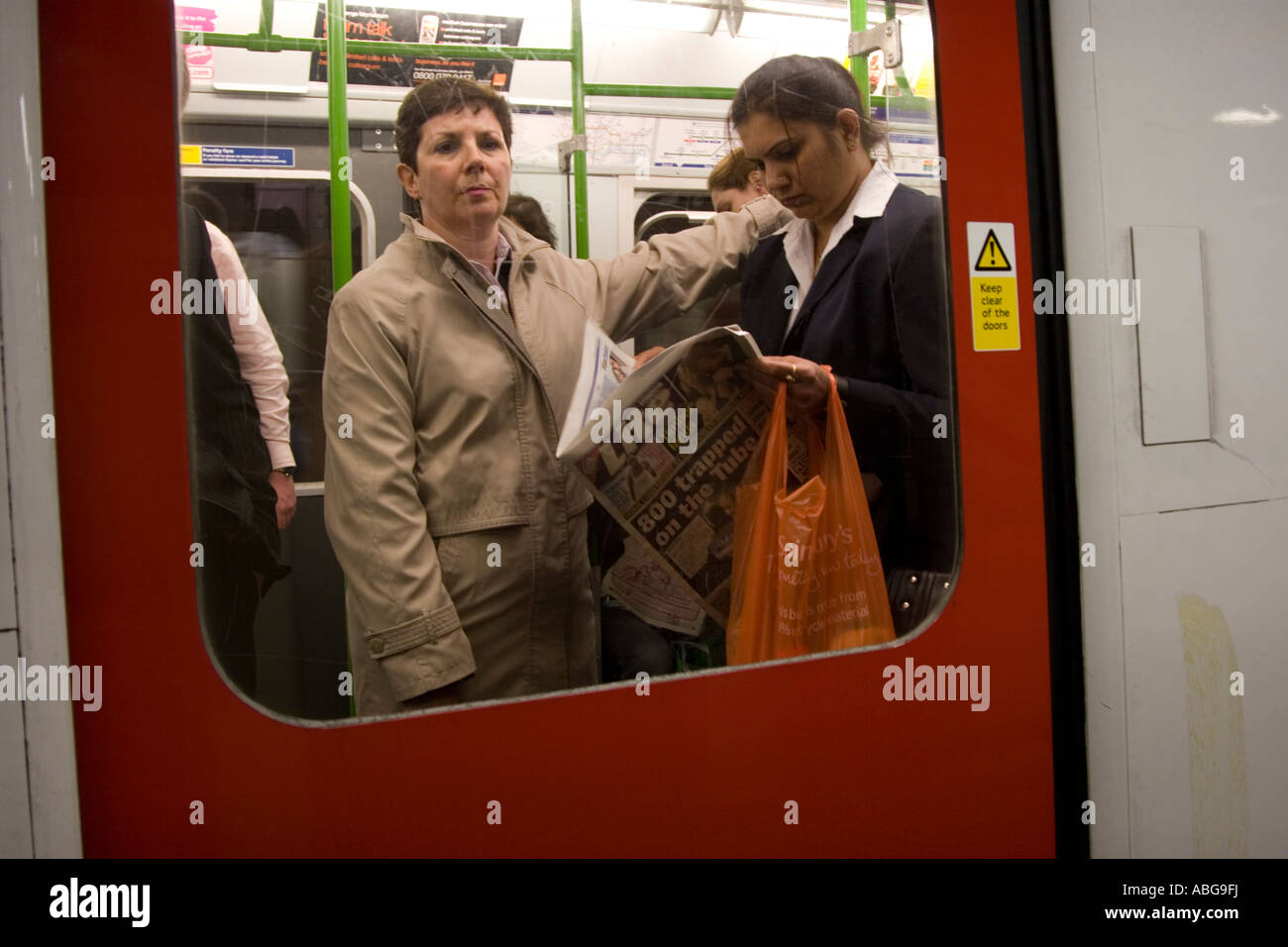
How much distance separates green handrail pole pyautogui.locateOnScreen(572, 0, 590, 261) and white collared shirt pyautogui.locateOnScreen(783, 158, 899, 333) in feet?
1.13

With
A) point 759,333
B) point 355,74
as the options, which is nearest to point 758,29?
point 759,333

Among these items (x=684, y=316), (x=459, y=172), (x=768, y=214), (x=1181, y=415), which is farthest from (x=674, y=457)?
(x=1181, y=415)

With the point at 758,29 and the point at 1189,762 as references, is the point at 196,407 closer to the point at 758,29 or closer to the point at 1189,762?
the point at 758,29

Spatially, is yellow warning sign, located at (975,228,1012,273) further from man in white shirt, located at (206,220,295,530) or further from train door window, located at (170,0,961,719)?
man in white shirt, located at (206,220,295,530)

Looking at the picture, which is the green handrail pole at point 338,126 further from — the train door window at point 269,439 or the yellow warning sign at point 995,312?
the yellow warning sign at point 995,312

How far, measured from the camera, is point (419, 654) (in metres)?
1.54

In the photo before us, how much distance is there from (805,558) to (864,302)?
0.45 meters

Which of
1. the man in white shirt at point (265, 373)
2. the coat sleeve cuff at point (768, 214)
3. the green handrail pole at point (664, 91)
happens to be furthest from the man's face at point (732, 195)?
the man in white shirt at point (265, 373)

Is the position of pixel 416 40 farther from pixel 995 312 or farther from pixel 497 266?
pixel 995 312

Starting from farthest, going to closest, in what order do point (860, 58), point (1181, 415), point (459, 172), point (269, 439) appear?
point (1181, 415), point (860, 58), point (459, 172), point (269, 439)

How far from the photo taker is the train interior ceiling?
59.8 inches

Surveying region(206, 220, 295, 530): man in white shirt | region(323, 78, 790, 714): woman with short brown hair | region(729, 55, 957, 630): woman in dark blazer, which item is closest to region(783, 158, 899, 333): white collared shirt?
region(729, 55, 957, 630): woman in dark blazer

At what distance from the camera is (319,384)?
1.51m
